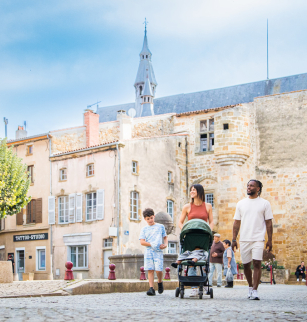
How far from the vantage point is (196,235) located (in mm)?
8328

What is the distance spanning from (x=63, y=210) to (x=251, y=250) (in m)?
24.3

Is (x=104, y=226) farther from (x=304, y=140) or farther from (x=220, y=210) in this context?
(x=304, y=140)

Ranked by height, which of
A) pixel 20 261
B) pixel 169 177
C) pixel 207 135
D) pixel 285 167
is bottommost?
pixel 20 261

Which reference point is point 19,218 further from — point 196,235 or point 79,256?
point 196,235

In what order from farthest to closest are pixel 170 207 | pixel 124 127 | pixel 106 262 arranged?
pixel 124 127 → pixel 170 207 → pixel 106 262

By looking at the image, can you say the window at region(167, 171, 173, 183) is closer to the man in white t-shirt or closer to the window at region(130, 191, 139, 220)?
the window at region(130, 191, 139, 220)

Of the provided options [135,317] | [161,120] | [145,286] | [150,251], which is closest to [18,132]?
[161,120]

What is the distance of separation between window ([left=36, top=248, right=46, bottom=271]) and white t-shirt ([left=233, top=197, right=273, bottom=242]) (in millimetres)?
24769

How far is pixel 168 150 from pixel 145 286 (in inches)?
845

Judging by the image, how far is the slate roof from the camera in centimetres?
4666

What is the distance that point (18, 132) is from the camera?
38.0m

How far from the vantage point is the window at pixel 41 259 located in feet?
103

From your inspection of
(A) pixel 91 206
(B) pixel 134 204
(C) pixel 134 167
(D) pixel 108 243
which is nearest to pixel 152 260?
(D) pixel 108 243

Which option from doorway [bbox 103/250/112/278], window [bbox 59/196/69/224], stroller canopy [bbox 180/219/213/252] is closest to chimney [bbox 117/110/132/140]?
window [bbox 59/196/69/224]
